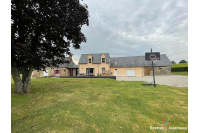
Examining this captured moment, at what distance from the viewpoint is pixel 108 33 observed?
18.1 m

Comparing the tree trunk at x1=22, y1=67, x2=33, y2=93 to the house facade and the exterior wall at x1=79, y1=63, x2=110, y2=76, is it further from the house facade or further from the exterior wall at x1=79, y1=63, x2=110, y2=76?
the exterior wall at x1=79, y1=63, x2=110, y2=76

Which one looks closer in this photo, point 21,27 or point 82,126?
point 82,126

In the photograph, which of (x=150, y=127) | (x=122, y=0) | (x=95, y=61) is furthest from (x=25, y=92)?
(x=95, y=61)

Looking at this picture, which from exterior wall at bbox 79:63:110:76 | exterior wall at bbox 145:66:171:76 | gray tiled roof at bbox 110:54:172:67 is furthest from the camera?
gray tiled roof at bbox 110:54:172:67

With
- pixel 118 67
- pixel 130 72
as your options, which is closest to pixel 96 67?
pixel 118 67

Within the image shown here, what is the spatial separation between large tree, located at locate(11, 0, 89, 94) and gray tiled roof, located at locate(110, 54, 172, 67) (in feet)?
68.4

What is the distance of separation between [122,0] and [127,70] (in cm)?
1957

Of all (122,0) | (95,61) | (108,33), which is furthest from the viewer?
(95,61)

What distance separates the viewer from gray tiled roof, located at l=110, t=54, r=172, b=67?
25.6 metres

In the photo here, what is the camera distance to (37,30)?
226 inches

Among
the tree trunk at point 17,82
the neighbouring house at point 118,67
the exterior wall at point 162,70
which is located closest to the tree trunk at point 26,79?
the tree trunk at point 17,82

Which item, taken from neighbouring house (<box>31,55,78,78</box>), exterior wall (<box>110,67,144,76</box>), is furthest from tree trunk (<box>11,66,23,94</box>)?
exterior wall (<box>110,67,144,76</box>)

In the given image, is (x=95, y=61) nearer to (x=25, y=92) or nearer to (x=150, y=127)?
(x=25, y=92)
